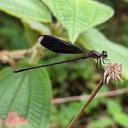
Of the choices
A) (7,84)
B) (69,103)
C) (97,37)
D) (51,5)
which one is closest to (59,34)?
(97,37)

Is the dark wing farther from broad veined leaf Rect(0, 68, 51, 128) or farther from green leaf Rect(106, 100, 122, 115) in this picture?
green leaf Rect(106, 100, 122, 115)

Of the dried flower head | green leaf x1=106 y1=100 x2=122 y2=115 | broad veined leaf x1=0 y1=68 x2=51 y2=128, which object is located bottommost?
green leaf x1=106 y1=100 x2=122 y2=115

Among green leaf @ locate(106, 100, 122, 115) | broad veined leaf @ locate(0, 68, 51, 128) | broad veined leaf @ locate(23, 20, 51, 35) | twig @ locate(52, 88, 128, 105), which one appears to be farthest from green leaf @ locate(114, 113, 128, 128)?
broad veined leaf @ locate(0, 68, 51, 128)

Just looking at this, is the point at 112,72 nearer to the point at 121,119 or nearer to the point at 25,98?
the point at 25,98

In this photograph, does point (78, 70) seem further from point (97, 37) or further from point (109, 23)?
point (97, 37)

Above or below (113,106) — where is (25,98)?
above

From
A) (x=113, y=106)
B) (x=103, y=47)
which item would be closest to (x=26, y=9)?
(x=103, y=47)
